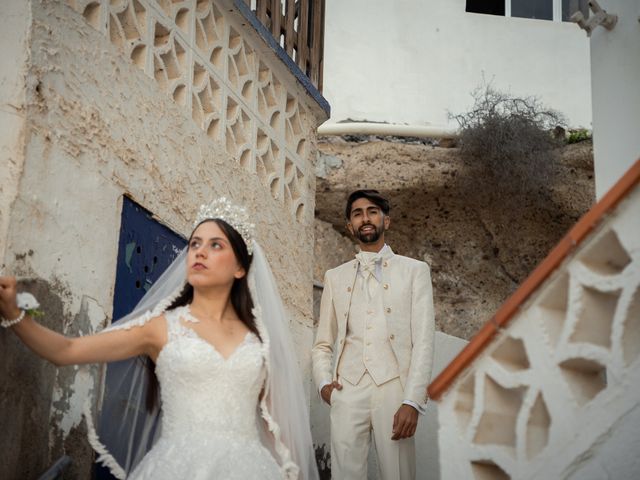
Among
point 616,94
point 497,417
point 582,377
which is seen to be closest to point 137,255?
point 497,417

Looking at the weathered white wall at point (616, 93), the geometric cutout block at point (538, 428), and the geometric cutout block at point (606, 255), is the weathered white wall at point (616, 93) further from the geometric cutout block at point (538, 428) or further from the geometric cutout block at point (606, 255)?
the geometric cutout block at point (538, 428)

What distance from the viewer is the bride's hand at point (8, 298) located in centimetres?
315

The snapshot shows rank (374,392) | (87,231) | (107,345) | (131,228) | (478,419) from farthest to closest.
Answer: (374,392), (131,228), (87,231), (107,345), (478,419)

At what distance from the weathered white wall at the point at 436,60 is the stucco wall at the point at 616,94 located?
351 centimetres

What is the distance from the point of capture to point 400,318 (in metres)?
5.16

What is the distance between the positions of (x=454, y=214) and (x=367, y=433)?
6179 mm

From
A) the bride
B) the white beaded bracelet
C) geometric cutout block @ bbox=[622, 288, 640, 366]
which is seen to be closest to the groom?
the bride

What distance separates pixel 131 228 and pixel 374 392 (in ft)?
5.33

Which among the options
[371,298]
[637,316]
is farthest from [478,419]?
[371,298]

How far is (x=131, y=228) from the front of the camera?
455 cm

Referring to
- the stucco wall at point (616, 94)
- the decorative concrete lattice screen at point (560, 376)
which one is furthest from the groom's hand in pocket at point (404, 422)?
the stucco wall at point (616, 94)

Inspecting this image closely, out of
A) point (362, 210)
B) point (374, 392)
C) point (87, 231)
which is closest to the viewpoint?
point (87, 231)

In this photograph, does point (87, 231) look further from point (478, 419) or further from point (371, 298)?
point (478, 419)

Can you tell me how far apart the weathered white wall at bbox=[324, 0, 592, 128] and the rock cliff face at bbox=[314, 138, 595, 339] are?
1.43 ft
